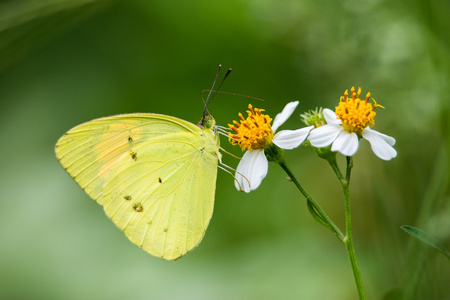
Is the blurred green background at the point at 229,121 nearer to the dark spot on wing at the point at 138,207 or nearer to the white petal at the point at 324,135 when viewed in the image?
the white petal at the point at 324,135

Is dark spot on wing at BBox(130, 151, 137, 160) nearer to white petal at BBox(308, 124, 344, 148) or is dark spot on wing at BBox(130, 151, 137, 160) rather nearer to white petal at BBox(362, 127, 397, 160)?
white petal at BBox(308, 124, 344, 148)

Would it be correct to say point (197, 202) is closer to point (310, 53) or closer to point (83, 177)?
point (83, 177)

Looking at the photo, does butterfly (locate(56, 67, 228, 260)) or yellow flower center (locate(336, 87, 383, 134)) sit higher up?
butterfly (locate(56, 67, 228, 260))

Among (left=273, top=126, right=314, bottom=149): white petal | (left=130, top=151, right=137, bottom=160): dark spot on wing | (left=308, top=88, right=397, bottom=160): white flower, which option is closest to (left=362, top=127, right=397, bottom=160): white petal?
(left=308, top=88, right=397, bottom=160): white flower

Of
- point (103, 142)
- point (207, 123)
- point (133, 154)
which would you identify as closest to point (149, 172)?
point (133, 154)

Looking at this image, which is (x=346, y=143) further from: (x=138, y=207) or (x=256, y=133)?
(x=138, y=207)

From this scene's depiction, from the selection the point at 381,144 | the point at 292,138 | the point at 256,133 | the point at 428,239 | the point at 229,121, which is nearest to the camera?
the point at 428,239
